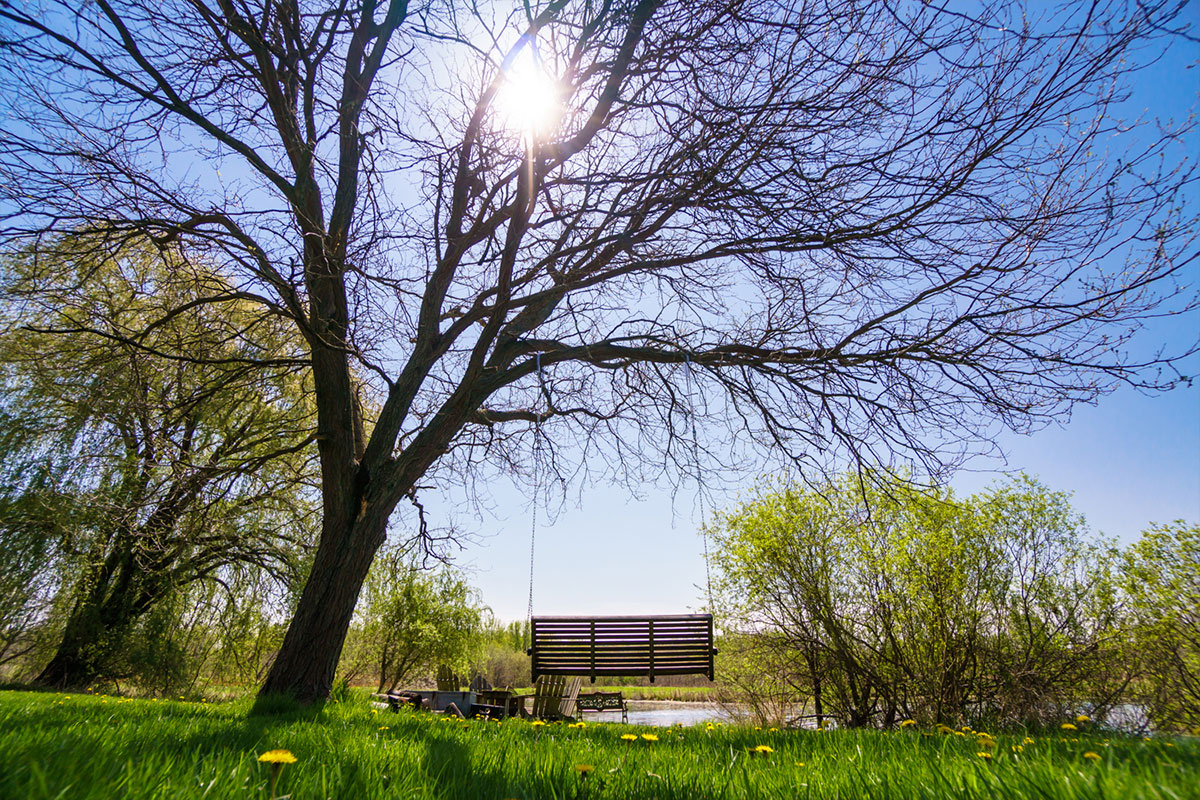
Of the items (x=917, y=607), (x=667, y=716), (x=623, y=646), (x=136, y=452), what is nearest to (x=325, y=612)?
(x=623, y=646)

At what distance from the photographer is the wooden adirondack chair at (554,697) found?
835cm

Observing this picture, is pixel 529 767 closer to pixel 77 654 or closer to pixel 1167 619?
pixel 1167 619

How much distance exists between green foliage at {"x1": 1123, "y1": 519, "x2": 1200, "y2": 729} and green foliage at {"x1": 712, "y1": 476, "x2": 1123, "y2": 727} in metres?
0.29

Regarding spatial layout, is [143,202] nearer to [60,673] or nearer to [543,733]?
[543,733]

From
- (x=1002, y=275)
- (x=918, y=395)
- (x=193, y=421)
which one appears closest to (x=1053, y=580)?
(x=918, y=395)

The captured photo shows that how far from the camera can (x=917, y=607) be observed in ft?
24.5

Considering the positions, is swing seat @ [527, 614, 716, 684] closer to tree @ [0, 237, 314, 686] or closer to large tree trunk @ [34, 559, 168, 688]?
tree @ [0, 237, 314, 686]

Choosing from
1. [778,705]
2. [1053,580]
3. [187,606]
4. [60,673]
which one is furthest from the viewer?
[187,606]

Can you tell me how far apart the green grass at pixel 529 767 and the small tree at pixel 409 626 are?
1853 centimetres

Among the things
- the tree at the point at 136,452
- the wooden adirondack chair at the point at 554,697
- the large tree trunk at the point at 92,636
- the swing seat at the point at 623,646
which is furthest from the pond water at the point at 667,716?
the large tree trunk at the point at 92,636

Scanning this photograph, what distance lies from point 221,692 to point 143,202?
30.2 ft

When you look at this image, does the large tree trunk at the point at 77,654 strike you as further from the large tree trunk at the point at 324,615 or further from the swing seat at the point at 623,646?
the large tree trunk at the point at 324,615

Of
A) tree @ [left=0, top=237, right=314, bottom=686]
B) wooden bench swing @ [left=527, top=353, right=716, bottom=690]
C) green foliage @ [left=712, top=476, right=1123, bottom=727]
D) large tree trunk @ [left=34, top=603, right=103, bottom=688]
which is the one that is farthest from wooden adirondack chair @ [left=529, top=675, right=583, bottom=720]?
large tree trunk @ [left=34, top=603, right=103, bottom=688]

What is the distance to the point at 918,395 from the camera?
15.5 ft
